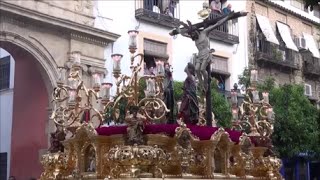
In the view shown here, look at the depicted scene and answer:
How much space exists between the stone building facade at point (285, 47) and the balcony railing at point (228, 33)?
36.4 inches

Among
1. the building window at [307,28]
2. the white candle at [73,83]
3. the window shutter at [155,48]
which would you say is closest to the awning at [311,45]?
the building window at [307,28]

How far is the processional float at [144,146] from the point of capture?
7770 millimetres

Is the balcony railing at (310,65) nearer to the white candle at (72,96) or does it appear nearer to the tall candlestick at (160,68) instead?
the white candle at (72,96)

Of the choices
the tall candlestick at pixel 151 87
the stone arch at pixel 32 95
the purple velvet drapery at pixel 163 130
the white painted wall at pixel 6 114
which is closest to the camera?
the purple velvet drapery at pixel 163 130

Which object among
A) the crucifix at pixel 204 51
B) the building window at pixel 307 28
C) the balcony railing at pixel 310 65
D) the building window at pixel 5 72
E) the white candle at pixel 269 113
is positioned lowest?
the white candle at pixel 269 113

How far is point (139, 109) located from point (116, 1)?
10426 millimetres

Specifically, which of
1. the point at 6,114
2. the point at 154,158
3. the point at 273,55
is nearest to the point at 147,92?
the point at 154,158

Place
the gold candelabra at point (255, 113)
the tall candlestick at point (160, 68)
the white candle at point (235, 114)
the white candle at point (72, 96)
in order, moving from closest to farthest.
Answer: the tall candlestick at point (160, 68), the white candle at point (72, 96), the gold candelabra at point (255, 113), the white candle at point (235, 114)

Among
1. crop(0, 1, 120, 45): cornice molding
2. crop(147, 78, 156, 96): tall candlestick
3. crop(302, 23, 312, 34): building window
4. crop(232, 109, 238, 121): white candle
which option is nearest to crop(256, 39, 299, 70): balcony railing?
crop(302, 23, 312, 34): building window

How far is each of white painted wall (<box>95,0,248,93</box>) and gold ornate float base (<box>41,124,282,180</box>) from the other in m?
8.25

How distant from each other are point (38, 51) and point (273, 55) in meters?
11.0

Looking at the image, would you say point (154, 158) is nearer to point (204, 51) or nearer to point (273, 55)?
point (204, 51)

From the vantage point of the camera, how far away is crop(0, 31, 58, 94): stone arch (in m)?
14.9

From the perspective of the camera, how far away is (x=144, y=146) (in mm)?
7727
